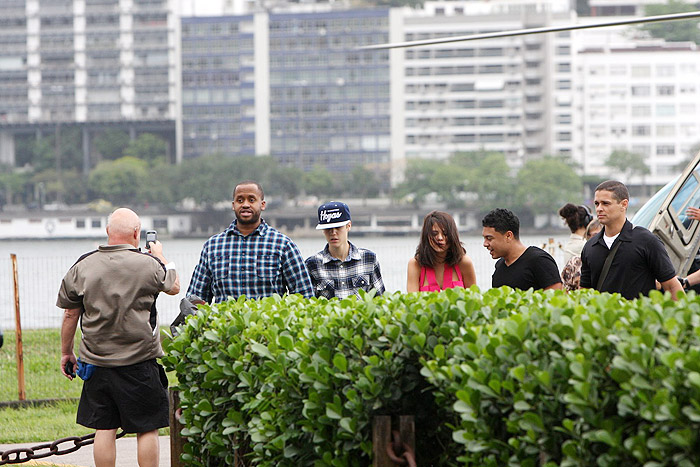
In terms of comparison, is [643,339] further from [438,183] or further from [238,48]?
[238,48]

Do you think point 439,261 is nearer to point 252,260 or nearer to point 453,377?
point 252,260

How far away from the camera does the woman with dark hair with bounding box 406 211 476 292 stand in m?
6.16

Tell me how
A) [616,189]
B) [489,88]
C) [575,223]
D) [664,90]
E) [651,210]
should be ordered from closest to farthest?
[616,189], [575,223], [651,210], [664,90], [489,88]

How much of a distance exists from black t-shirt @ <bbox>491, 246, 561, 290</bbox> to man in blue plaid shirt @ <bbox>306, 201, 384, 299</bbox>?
2.60ft

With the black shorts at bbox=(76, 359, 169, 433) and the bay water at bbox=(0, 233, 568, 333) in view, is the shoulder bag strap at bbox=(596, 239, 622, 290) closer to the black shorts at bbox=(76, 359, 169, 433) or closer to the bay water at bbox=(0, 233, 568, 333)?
the black shorts at bbox=(76, 359, 169, 433)

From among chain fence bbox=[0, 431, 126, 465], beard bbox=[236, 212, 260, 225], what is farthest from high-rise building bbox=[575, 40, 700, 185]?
chain fence bbox=[0, 431, 126, 465]

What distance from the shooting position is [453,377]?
3.15 metres

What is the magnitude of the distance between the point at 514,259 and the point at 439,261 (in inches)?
16.5

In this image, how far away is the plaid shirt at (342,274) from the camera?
21.1 feet

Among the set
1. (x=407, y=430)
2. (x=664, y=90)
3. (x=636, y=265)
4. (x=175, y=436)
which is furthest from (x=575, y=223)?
(x=664, y=90)

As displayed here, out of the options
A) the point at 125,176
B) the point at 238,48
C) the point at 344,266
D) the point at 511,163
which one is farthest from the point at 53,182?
the point at 344,266

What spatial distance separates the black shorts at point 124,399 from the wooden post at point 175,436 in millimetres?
554

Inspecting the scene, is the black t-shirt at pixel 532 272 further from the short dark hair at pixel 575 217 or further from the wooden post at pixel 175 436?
the short dark hair at pixel 575 217

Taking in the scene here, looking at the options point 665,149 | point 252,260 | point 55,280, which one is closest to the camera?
point 252,260
